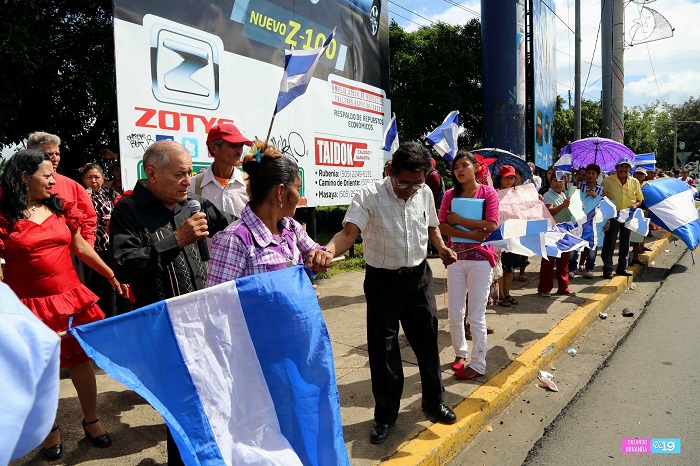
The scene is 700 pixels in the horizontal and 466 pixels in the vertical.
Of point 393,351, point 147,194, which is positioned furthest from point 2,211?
point 393,351

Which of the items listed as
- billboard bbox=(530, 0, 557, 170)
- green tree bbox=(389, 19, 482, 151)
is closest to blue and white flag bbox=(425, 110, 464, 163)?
billboard bbox=(530, 0, 557, 170)

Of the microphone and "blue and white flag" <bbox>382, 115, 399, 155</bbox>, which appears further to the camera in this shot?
"blue and white flag" <bbox>382, 115, 399, 155</bbox>

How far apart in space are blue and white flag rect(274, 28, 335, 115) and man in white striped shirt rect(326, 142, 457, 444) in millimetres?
1532

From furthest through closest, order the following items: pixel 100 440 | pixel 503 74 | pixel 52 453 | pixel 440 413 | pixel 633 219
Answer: pixel 503 74 < pixel 633 219 < pixel 440 413 < pixel 100 440 < pixel 52 453

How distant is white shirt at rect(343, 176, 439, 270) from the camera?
323 centimetres

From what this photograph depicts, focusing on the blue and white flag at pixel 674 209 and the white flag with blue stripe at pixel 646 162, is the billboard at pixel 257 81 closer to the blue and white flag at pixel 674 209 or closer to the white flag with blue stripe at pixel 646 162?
the blue and white flag at pixel 674 209

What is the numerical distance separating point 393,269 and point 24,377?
2420 millimetres

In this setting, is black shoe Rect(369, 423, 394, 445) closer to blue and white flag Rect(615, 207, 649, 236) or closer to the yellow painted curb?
the yellow painted curb

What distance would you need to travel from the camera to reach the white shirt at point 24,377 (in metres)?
1.00

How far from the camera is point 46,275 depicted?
296 cm

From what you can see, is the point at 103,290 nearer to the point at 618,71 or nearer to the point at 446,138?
the point at 446,138

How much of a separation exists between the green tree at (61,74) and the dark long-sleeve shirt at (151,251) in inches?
236

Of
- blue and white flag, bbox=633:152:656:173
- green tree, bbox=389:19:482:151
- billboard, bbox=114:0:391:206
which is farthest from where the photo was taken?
green tree, bbox=389:19:482:151

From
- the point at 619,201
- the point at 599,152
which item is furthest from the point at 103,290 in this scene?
the point at 599,152
